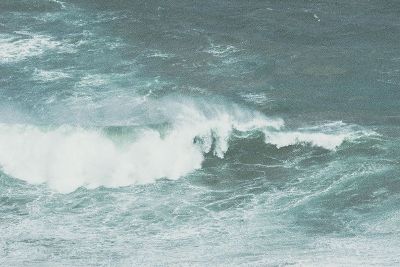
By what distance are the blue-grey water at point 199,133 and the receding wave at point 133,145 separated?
112mm

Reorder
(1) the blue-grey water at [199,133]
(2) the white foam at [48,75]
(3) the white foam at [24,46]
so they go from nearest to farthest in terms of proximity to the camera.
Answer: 1. (1) the blue-grey water at [199,133]
2. (2) the white foam at [48,75]
3. (3) the white foam at [24,46]

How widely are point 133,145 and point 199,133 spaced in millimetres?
4328

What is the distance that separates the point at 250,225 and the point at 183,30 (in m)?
26.2

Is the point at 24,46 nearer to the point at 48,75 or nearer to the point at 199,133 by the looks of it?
the point at 48,75

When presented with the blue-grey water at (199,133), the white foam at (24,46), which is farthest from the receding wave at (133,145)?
the white foam at (24,46)

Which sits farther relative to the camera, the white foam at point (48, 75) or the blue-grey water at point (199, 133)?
the white foam at point (48, 75)

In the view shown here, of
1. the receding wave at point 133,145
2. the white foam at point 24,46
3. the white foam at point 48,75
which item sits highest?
the white foam at point 24,46

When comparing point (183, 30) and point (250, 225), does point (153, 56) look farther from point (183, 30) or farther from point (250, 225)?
point (250, 225)

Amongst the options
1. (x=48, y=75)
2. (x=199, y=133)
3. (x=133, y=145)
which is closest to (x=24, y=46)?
(x=48, y=75)

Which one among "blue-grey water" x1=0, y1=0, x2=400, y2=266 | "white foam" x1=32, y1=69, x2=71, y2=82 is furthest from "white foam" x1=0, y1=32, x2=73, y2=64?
"white foam" x1=32, y1=69, x2=71, y2=82

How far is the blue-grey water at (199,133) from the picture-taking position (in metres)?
47.8

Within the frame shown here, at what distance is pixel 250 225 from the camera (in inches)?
1918

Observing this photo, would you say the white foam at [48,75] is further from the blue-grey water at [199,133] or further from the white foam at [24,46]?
the white foam at [24,46]

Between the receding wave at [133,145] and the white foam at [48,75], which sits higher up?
the white foam at [48,75]
